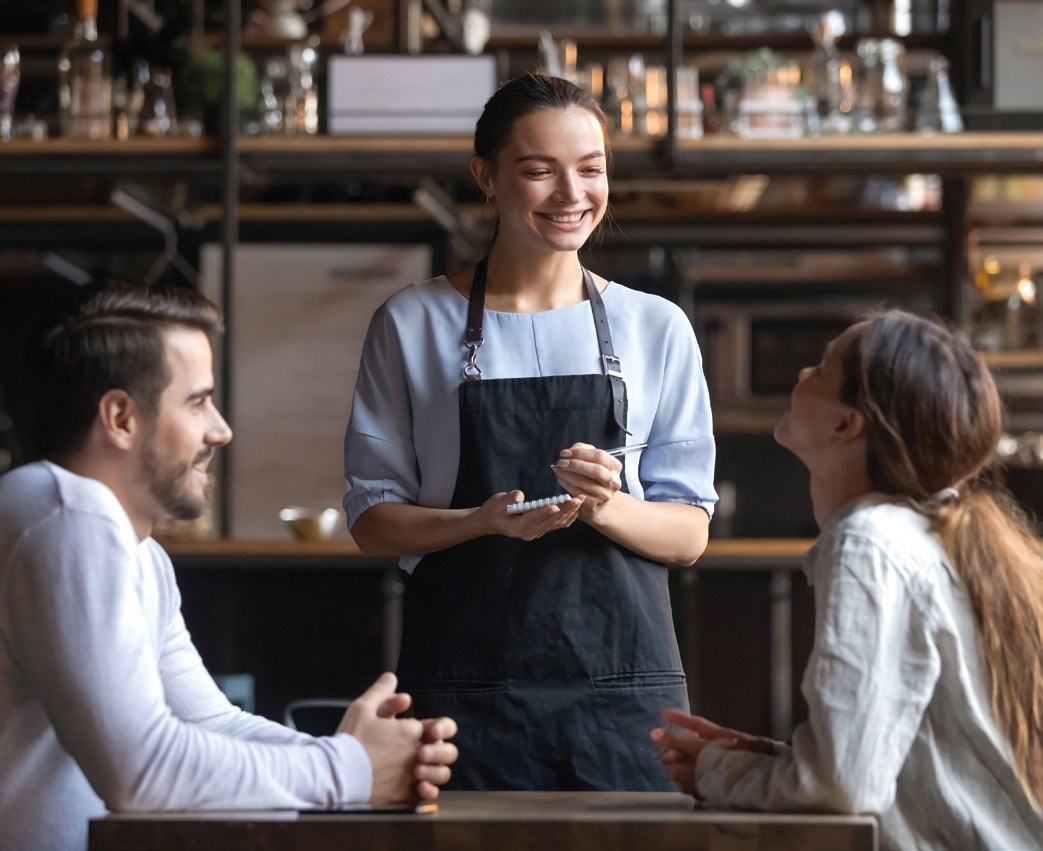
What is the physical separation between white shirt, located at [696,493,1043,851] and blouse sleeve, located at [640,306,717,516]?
0.54 meters

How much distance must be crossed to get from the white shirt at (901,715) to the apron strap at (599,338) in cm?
58

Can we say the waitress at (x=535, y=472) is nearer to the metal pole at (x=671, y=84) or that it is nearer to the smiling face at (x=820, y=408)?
the smiling face at (x=820, y=408)

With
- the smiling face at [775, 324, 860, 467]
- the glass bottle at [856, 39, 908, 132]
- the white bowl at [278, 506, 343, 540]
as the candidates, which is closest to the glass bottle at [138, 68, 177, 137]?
the white bowl at [278, 506, 343, 540]

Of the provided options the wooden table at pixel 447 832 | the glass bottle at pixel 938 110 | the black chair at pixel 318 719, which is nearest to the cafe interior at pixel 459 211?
the glass bottle at pixel 938 110

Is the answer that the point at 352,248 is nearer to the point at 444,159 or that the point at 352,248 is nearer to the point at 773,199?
the point at 444,159

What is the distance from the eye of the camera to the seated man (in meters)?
1.04

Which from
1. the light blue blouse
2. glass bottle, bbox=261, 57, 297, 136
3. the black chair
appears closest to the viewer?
the light blue blouse

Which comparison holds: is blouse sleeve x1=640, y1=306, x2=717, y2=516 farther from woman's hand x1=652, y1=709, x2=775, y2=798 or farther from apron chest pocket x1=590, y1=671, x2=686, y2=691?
woman's hand x1=652, y1=709, x2=775, y2=798

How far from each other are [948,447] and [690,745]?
0.38 meters

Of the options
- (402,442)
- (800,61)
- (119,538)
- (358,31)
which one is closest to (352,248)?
(358,31)

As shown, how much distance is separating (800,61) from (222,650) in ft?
10.3

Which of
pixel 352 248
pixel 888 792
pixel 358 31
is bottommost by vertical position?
pixel 888 792

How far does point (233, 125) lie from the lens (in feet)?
11.7

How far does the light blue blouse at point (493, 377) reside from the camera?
5.32 feet
